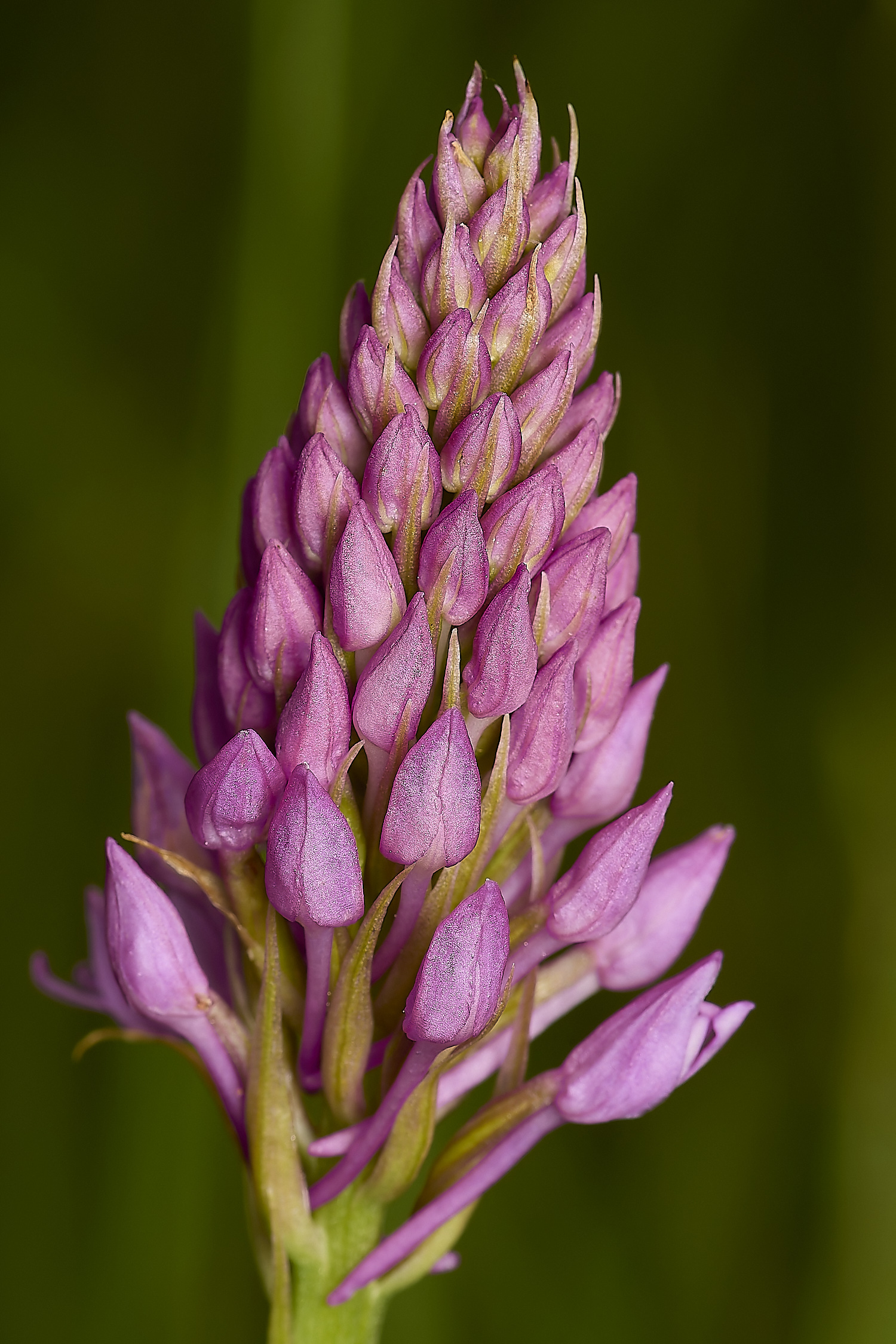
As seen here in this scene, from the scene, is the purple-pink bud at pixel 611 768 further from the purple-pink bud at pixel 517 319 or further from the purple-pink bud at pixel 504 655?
the purple-pink bud at pixel 517 319

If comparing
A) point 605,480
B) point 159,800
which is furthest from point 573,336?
point 605,480

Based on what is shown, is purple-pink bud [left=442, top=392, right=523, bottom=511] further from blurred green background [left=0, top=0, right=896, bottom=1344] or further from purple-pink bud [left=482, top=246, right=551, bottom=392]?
blurred green background [left=0, top=0, right=896, bottom=1344]

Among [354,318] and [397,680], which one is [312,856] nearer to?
[397,680]

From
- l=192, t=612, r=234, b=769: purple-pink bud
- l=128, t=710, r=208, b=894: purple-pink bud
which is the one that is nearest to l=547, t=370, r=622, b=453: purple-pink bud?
l=192, t=612, r=234, b=769: purple-pink bud

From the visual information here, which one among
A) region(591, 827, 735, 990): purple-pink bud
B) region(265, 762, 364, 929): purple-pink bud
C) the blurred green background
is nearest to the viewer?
region(265, 762, 364, 929): purple-pink bud

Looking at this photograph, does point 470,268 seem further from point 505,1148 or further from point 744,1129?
point 744,1129

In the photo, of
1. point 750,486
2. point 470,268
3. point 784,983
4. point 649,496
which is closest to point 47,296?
point 649,496

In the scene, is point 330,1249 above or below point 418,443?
below

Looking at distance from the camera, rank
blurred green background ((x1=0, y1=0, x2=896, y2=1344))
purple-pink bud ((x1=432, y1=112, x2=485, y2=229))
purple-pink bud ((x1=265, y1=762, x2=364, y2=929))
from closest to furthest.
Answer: purple-pink bud ((x1=265, y1=762, x2=364, y2=929)) < purple-pink bud ((x1=432, y1=112, x2=485, y2=229)) < blurred green background ((x1=0, y1=0, x2=896, y2=1344))
